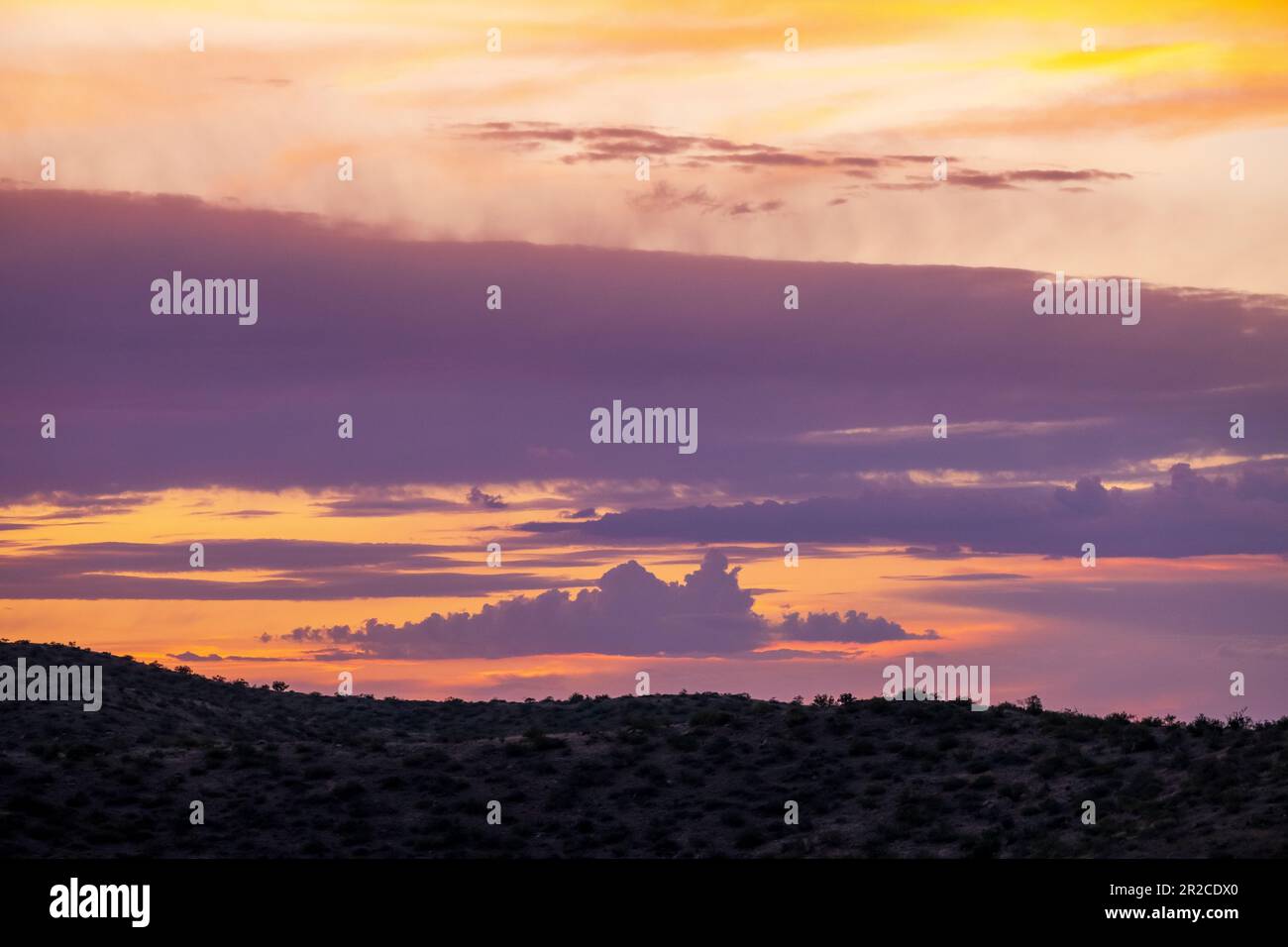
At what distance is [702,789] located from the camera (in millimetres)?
55094

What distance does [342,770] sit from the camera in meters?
58.2

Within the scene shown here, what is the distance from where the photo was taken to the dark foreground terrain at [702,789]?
45875 mm

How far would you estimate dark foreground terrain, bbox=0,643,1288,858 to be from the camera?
151 ft

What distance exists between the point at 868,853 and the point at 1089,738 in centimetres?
1361
